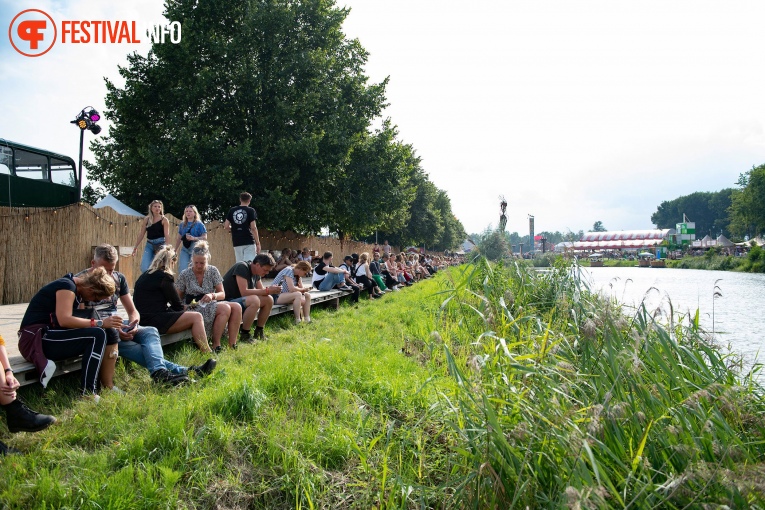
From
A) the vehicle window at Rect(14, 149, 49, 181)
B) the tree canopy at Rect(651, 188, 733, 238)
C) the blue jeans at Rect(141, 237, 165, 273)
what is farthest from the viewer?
the tree canopy at Rect(651, 188, 733, 238)

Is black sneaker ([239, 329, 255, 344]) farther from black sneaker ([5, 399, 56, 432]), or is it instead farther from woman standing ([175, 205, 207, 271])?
black sneaker ([5, 399, 56, 432])

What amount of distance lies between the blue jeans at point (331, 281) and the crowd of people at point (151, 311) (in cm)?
242

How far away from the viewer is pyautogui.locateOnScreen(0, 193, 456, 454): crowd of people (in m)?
3.72

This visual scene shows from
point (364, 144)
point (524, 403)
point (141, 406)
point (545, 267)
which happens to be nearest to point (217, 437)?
point (141, 406)

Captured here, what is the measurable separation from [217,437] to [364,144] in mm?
19067

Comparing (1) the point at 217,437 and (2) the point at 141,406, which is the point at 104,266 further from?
(1) the point at 217,437

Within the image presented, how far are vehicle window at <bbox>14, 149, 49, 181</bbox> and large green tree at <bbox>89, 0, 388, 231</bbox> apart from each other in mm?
3949

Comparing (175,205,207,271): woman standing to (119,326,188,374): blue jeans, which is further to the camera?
(175,205,207,271): woman standing

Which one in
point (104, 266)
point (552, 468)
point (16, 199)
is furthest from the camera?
point (16, 199)

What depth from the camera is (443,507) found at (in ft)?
9.00

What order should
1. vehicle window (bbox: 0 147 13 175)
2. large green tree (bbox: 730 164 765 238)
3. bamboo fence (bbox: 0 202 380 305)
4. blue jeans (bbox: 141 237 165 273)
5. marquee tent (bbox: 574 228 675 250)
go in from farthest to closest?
marquee tent (bbox: 574 228 675 250), large green tree (bbox: 730 164 765 238), vehicle window (bbox: 0 147 13 175), bamboo fence (bbox: 0 202 380 305), blue jeans (bbox: 141 237 165 273)

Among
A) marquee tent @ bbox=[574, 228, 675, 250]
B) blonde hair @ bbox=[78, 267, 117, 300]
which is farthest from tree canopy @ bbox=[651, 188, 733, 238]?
blonde hair @ bbox=[78, 267, 117, 300]

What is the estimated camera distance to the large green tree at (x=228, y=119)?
16.8m

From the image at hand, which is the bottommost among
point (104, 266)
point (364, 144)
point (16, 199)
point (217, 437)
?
point (217, 437)
